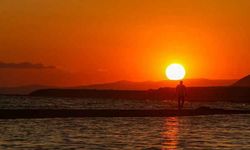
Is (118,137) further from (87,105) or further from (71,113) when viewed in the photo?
(87,105)

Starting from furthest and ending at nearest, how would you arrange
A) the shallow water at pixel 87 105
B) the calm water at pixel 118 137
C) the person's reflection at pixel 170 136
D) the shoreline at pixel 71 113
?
the shallow water at pixel 87 105
the shoreline at pixel 71 113
the person's reflection at pixel 170 136
the calm water at pixel 118 137

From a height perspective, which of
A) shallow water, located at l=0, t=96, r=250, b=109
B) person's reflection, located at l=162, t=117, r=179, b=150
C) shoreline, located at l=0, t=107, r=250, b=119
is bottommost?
person's reflection, located at l=162, t=117, r=179, b=150

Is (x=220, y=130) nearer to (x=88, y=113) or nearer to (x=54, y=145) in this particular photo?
(x=54, y=145)

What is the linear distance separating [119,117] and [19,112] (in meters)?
7.53

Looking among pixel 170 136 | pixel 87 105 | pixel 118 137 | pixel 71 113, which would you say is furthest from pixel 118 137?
pixel 87 105

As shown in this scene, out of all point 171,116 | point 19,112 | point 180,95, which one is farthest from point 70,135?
point 180,95

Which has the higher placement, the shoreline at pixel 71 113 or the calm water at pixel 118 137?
the shoreline at pixel 71 113

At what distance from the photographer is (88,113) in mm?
47656

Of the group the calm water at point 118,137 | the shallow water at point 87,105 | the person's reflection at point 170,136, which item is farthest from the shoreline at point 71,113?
the shallow water at point 87,105

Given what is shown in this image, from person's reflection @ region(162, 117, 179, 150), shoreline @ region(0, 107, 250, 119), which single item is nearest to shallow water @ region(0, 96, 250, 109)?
shoreline @ region(0, 107, 250, 119)

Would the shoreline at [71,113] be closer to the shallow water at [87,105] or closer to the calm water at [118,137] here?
the calm water at [118,137]

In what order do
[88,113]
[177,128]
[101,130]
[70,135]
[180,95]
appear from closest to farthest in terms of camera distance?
[70,135]
[101,130]
[177,128]
[88,113]
[180,95]

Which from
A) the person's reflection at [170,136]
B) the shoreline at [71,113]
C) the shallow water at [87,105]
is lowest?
the person's reflection at [170,136]

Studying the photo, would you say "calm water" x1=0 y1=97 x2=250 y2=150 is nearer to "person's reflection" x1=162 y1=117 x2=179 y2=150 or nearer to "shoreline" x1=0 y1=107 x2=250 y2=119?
"person's reflection" x1=162 y1=117 x2=179 y2=150
